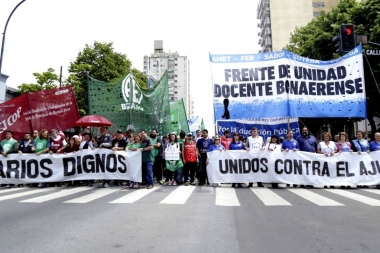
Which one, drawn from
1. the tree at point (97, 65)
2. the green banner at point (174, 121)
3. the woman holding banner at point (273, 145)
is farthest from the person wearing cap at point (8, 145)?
the tree at point (97, 65)

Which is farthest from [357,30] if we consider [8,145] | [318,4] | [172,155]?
[318,4]

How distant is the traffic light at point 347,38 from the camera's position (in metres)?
11.9

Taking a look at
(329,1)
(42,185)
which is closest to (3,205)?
(42,185)

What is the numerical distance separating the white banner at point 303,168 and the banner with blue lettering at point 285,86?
1.61m

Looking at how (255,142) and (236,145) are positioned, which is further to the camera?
(236,145)

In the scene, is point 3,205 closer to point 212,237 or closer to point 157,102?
point 212,237

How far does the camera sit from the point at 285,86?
456 inches

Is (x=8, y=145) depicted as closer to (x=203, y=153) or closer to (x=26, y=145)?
(x=26, y=145)

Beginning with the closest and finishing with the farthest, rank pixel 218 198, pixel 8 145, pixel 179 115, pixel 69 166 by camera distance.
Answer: pixel 218 198 → pixel 69 166 → pixel 8 145 → pixel 179 115

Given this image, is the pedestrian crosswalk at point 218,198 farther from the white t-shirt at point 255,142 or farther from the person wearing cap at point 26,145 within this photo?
the person wearing cap at point 26,145

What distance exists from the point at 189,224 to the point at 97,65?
34943 mm

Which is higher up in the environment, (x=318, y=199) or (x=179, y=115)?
(x=179, y=115)

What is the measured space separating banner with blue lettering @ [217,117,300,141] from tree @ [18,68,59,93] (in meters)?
25.9

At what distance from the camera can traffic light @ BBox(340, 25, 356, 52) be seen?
39.0ft
